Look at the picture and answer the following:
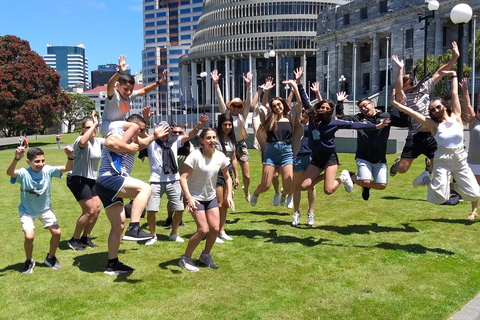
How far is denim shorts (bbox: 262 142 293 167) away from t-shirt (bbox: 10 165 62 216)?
12.9 ft

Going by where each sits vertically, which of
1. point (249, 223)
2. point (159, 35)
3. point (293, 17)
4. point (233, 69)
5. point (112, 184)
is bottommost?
point (249, 223)

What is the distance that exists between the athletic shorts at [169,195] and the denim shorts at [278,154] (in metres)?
1.82

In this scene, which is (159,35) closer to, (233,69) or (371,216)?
(233,69)

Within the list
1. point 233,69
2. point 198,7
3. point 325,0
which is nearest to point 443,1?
point 325,0

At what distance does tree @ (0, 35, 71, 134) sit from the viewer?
1826 inches

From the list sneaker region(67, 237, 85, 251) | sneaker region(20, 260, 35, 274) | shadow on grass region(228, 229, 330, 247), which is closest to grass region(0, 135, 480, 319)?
shadow on grass region(228, 229, 330, 247)

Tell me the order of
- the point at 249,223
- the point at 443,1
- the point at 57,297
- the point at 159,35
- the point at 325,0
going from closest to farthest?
the point at 57,297 < the point at 249,223 < the point at 443,1 < the point at 325,0 < the point at 159,35

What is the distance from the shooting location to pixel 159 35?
159250 millimetres

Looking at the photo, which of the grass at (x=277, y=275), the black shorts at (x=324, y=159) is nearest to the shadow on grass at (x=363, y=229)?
the grass at (x=277, y=275)

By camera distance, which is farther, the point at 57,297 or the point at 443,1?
the point at 443,1

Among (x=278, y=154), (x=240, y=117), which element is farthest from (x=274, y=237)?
(x=240, y=117)

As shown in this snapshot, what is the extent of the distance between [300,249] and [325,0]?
295 feet

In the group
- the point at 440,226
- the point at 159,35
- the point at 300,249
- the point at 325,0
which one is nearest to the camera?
the point at 300,249

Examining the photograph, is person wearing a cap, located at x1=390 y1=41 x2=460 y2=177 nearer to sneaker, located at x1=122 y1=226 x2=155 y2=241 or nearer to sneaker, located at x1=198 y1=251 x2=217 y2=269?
sneaker, located at x1=198 y1=251 x2=217 y2=269
